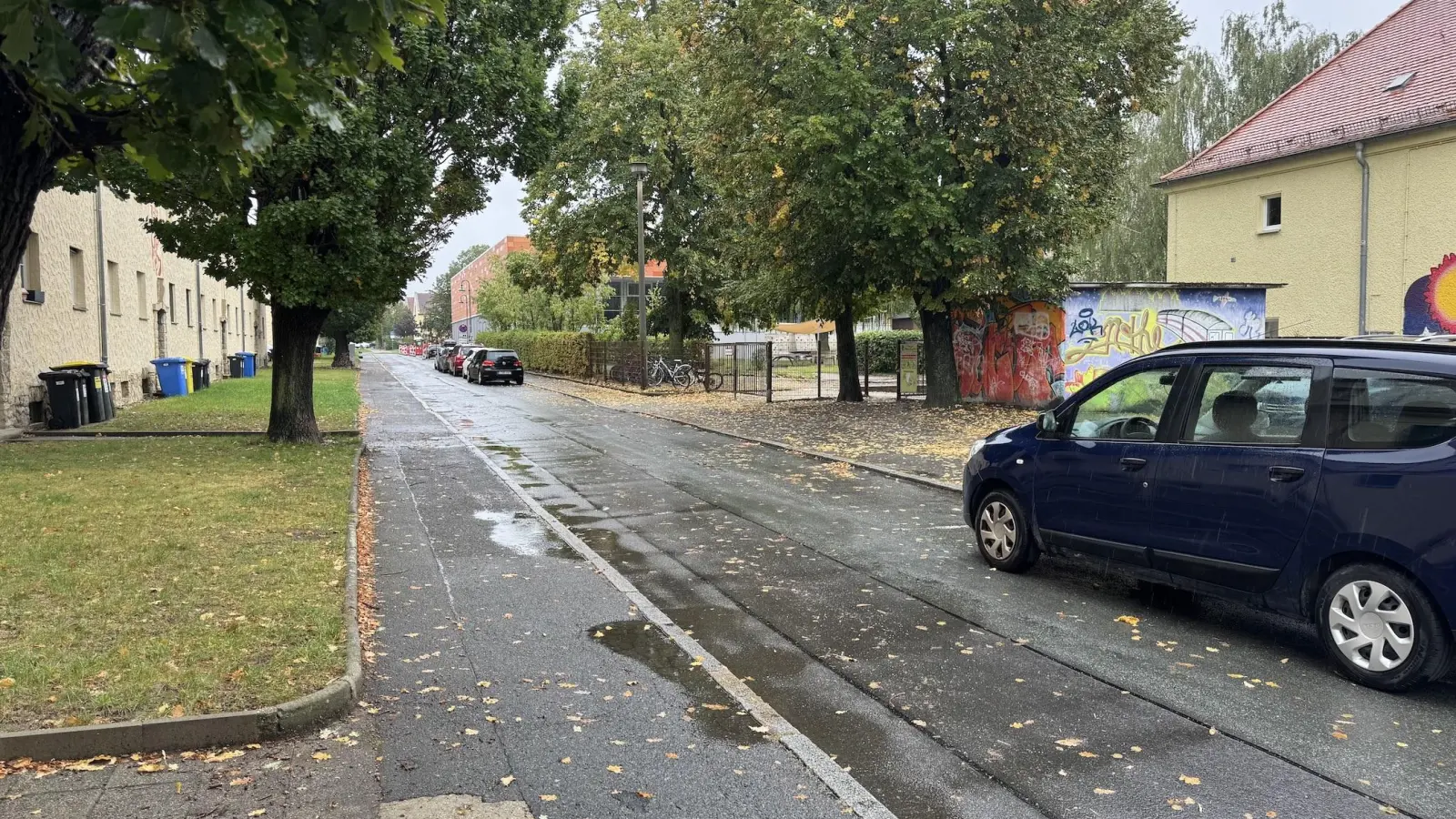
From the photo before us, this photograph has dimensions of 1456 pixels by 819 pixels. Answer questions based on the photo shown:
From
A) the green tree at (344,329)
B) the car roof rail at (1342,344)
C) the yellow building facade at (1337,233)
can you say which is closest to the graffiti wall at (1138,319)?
the yellow building facade at (1337,233)

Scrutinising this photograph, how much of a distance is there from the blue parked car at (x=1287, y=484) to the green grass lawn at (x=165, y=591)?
185 inches

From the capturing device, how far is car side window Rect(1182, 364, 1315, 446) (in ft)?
17.9

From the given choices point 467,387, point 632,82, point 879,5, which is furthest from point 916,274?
point 467,387

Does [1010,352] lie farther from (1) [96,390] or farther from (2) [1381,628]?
(1) [96,390]

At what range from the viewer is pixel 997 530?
7.53 metres

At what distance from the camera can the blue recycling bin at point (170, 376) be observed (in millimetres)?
26578

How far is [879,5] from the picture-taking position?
19297mm

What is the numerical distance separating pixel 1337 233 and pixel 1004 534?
2351 cm

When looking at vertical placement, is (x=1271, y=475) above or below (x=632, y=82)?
below

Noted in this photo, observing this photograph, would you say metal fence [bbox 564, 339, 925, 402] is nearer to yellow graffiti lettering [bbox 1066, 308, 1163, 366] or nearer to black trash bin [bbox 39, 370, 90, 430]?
yellow graffiti lettering [bbox 1066, 308, 1163, 366]

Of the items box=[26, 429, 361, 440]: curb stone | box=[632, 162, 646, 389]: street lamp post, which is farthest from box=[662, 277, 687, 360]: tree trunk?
box=[26, 429, 361, 440]: curb stone

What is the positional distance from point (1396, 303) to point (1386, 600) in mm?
23944

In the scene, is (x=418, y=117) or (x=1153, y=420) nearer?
(x=1153, y=420)

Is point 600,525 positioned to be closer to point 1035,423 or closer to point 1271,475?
point 1035,423
